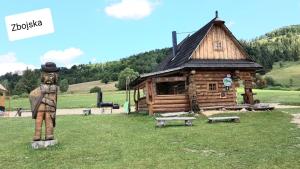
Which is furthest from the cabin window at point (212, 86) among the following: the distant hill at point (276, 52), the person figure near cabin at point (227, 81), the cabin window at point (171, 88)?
the distant hill at point (276, 52)

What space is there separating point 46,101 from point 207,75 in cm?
1626

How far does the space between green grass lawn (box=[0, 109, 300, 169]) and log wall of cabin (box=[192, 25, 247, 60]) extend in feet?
36.2

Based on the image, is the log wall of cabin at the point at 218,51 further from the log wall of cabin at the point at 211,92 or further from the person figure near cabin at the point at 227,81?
the person figure near cabin at the point at 227,81

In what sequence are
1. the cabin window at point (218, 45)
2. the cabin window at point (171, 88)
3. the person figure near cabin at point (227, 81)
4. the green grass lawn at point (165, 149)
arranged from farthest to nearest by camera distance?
1. the cabin window at point (171, 88)
2. the cabin window at point (218, 45)
3. the person figure near cabin at point (227, 81)
4. the green grass lawn at point (165, 149)

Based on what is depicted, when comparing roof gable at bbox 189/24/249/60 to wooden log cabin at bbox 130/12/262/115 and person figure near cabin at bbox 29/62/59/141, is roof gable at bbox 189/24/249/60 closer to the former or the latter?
wooden log cabin at bbox 130/12/262/115

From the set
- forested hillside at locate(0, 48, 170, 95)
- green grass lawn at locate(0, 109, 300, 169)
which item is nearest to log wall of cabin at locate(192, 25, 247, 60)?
green grass lawn at locate(0, 109, 300, 169)

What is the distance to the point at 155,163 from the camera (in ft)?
35.3

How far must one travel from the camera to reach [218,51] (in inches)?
1153

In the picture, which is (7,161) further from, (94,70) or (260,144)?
(94,70)

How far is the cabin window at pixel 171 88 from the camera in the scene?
3065 centimetres

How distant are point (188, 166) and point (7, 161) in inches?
201

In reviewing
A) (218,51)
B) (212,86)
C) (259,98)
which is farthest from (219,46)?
(259,98)

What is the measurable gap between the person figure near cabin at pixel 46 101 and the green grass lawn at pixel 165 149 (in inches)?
29.8

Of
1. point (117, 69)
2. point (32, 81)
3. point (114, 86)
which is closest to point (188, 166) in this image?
point (114, 86)
